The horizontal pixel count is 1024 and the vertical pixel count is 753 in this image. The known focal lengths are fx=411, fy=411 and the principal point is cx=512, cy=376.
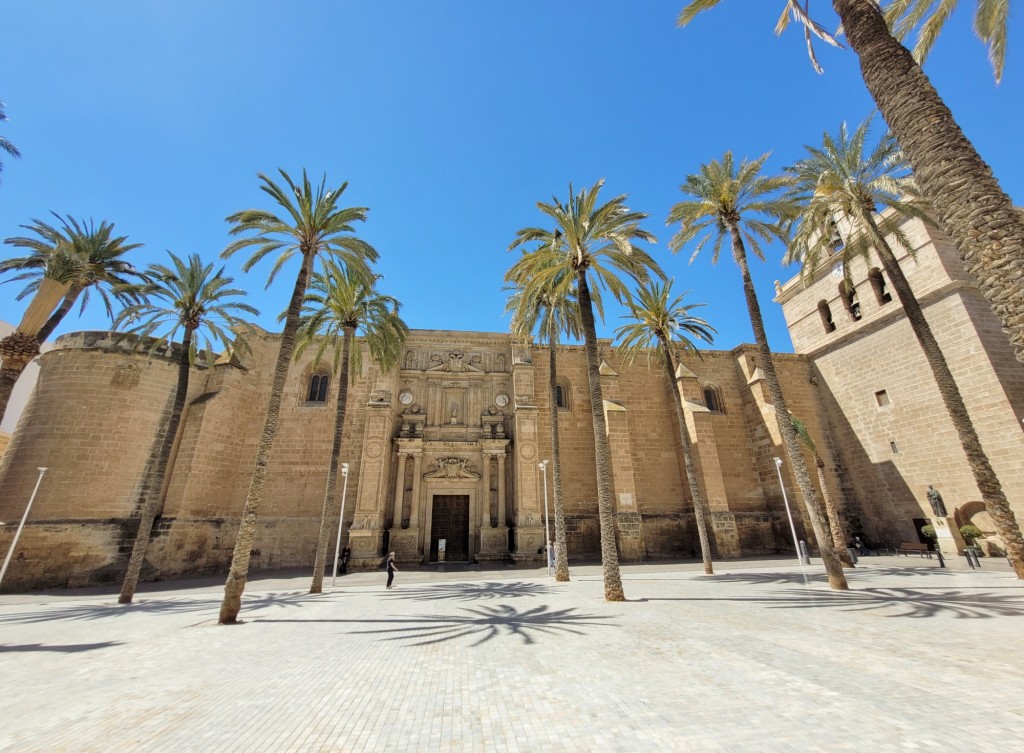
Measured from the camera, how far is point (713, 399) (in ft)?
79.3

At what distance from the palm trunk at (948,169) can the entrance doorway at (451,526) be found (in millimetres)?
18897

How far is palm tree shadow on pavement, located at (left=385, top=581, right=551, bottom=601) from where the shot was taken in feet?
35.1

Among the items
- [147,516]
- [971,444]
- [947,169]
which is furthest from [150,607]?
[971,444]

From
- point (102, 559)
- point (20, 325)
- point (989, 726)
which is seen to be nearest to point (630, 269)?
point (989, 726)

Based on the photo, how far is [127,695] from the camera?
4445 millimetres

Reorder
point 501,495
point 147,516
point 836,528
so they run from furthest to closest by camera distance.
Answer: point 501,495, point 836,528, point 147,516

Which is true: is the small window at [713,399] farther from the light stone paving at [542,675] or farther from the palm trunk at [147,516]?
the palm trunk at [147,516]

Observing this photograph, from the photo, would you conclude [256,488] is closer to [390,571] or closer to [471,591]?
[390,571]

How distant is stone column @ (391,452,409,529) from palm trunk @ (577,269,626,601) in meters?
11.5

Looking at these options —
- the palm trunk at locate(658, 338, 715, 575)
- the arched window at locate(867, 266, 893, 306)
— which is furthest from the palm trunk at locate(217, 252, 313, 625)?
the arched window at locate(867, 266, 893, 306)

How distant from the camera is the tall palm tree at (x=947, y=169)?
179 inches

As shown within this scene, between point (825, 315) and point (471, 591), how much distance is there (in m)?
24.2

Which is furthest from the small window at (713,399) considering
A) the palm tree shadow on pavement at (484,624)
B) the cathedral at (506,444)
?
the palm tree shadow on pavement at (484,624)

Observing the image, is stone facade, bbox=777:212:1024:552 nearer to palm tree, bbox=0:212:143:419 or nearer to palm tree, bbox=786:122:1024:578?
palm tree, bbox=786:122:1024:578
